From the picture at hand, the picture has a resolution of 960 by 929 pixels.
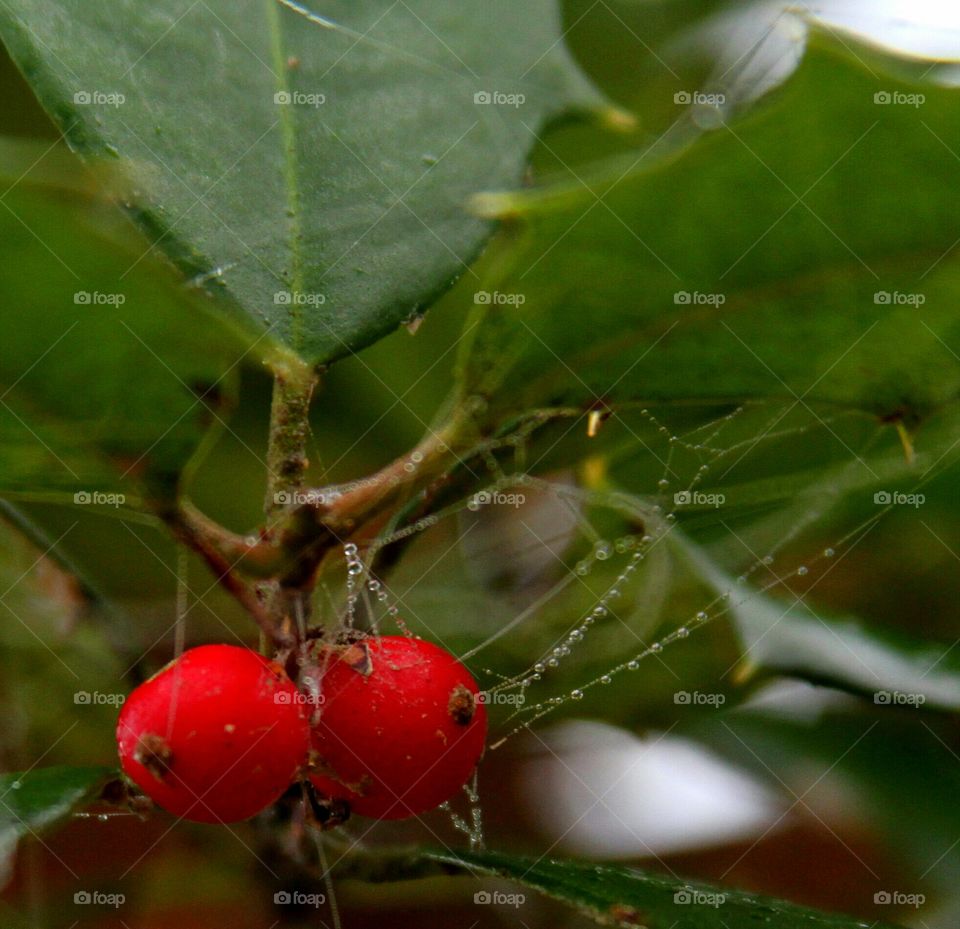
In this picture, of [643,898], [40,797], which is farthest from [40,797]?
[643,898]

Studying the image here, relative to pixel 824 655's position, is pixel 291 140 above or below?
above

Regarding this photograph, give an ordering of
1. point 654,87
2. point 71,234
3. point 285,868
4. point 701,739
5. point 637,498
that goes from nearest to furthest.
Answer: point 71,234 → point 285,868 → point 637,498 → point 701,739 → point 654,87

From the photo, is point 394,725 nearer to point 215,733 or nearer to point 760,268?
point 215,733

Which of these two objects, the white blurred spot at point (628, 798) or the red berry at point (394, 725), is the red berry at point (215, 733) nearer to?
the red berry at point (394, 725)

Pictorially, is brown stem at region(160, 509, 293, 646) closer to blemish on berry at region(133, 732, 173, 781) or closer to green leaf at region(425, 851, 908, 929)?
blemish on berry at region(133, 732, 173, 781)

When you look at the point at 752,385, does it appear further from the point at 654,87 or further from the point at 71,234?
the point at 654,87

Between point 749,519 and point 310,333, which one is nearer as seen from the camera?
point 310,333

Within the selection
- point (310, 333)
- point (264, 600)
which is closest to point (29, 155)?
point (310, 333)

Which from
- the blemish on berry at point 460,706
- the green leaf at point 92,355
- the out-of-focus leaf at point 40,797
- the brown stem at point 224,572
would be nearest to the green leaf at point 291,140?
the green leaf at point 92,355
